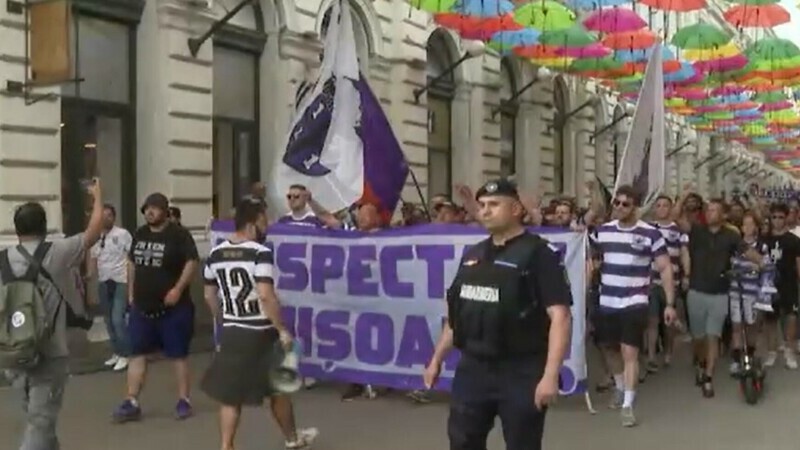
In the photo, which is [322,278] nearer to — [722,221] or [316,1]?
[722,221]

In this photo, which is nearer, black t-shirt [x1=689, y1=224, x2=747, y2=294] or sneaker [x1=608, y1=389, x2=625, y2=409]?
sneaker [x1=608, y1=389, x2=625, y2=409]

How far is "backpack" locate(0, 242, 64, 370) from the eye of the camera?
589 cm

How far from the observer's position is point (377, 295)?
9.89 metres

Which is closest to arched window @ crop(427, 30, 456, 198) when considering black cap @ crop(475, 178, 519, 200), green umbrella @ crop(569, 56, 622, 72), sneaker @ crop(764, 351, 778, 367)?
green umbrella @ crop(569, 56, 622, 72)

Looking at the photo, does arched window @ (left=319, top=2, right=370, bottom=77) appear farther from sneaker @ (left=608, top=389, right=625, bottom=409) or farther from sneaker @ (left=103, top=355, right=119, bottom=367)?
sneaker @ (left=608, top=389, right=625, bottom=409)


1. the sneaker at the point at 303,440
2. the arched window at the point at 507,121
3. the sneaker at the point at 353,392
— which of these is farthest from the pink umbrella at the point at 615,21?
the sneaker at the point at 303,440

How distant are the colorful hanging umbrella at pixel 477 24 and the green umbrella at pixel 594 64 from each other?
14.8 feet

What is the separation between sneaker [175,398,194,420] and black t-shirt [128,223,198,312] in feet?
2.71

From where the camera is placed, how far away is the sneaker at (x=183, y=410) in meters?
9.04

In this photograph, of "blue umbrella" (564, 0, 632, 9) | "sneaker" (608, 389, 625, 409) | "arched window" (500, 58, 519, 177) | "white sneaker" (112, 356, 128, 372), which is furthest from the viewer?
"arched window" (500, 58, 519, 177)

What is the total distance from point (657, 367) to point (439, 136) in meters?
12.9

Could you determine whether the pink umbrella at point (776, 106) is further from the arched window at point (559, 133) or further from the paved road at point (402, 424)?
the paved road at point (402, 424)

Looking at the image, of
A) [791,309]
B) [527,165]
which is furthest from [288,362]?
[527,165]

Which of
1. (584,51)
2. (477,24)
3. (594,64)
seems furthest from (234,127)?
(594,64)
